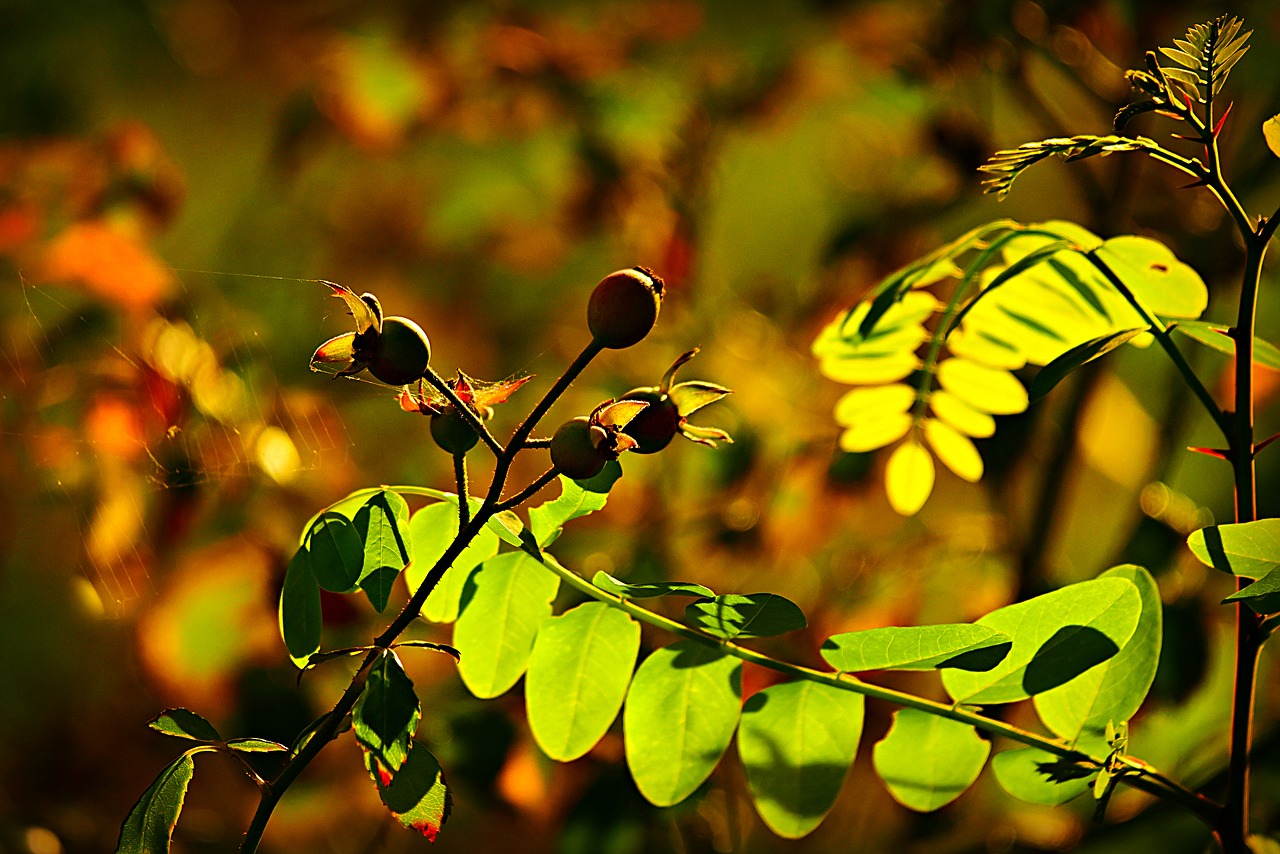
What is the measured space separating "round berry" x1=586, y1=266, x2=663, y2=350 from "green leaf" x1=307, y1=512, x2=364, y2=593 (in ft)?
0.32

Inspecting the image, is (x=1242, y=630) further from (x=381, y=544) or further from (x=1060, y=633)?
(x=381, y=544)

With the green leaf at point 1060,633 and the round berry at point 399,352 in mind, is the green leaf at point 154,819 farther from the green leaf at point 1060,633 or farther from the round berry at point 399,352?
the green leaf at point 1060,633

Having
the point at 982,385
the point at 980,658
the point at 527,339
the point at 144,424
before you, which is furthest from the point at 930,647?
the point at 527,339

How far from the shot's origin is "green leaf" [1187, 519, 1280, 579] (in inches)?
9.9

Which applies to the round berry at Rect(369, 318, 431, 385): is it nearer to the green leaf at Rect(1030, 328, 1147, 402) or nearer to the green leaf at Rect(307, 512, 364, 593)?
the green leaf at Rect(307, 512, 364, 593)

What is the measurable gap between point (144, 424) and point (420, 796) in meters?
0.62

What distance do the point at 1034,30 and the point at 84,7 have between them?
106 cm

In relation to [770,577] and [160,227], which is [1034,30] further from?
[160,227]

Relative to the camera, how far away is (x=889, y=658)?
0.27m

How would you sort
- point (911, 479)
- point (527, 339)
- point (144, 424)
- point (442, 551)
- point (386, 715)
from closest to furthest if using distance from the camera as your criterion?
point (386, 715), point (442, 551), point (911, 479), point (144, 424), point (527, 339)

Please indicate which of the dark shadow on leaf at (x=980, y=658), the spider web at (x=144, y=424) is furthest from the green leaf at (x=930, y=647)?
the spider web at (x=144, y=424)

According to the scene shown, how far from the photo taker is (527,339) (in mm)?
1071

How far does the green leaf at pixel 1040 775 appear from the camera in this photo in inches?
11.2

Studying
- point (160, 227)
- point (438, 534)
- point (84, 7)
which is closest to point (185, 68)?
point (84, 7)
